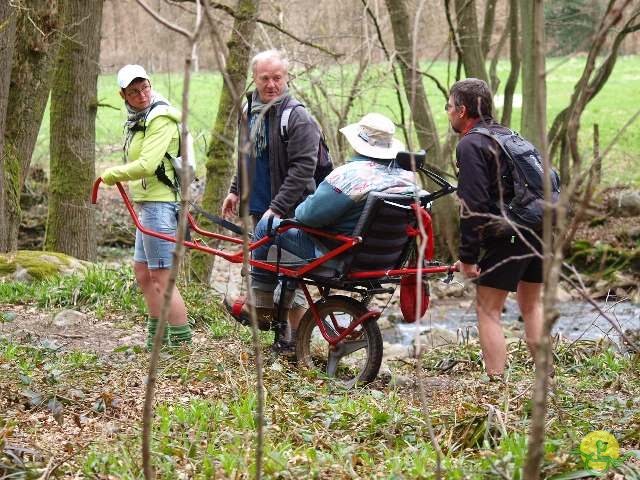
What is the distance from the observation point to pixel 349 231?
5.44 m

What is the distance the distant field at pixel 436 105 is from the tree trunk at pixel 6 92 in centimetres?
253

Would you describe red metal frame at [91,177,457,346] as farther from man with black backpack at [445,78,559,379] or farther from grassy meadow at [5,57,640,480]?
grassy meadow at [5,57,640,480]

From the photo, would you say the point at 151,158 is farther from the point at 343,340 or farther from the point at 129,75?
the point at 343,340

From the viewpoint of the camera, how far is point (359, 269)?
18.1 feet

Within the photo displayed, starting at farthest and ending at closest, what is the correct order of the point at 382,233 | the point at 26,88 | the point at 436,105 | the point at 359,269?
1. the point at 436,105
2. the point at 26,88
3. the point at 359,269
4. the point at 382,233

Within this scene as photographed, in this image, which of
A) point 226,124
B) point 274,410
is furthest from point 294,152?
point 226,124

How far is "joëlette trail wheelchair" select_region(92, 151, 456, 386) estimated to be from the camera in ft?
17.3

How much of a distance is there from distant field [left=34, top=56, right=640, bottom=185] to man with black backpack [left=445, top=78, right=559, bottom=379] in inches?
287

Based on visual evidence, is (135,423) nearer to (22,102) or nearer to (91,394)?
(91,394)

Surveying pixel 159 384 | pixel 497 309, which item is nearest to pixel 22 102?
pixel 159 384

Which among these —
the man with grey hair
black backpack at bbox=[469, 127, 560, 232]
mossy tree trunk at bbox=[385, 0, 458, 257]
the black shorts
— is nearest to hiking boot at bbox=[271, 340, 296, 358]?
the man with grey hair

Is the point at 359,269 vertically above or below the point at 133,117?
below

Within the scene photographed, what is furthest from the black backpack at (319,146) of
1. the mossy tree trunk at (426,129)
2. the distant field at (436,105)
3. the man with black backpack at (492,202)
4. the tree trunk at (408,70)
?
the mossy tree trunk at (426,129)

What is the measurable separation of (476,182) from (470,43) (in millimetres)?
8426
